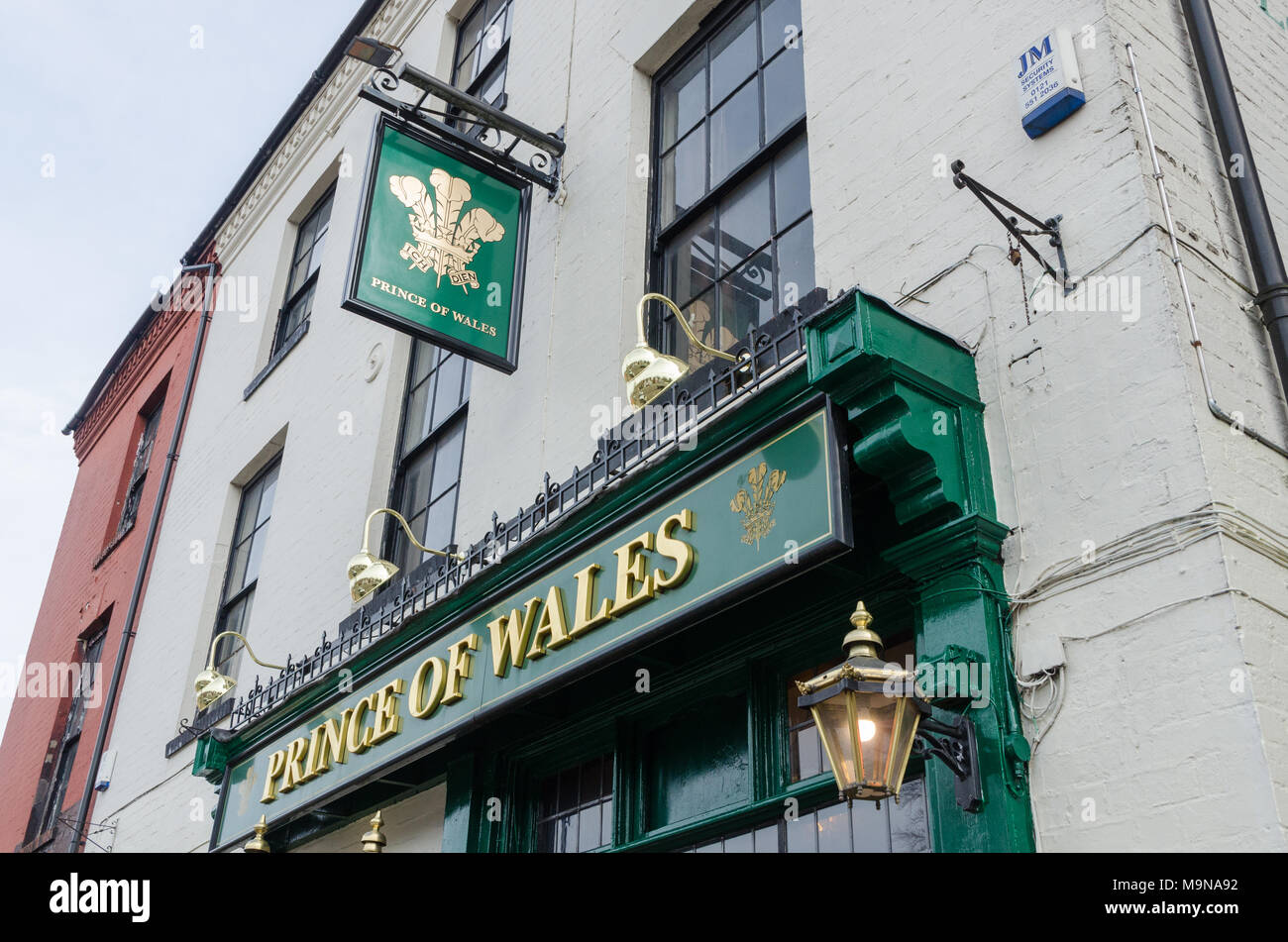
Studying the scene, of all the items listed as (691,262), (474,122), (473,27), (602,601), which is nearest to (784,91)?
(691,262)

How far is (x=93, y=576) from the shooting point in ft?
57.8

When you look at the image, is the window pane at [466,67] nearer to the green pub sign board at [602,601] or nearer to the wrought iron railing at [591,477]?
the wrought iron railing at [591,477]

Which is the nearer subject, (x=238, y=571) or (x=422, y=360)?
(x=422, y=360)

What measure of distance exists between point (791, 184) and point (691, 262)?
1007 millimetres

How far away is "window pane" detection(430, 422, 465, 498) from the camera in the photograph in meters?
9.90

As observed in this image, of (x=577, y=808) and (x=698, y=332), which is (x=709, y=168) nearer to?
(x=698, y=332)

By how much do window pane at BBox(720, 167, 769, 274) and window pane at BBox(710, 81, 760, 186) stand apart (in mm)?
228

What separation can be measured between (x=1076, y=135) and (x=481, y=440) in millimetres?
5092

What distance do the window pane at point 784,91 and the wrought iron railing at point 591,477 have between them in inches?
80.5

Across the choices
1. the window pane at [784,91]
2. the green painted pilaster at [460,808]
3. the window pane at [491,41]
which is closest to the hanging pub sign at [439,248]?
the window pane at [784,91]

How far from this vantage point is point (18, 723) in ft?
61.1

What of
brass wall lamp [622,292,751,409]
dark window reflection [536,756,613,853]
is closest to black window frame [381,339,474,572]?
dark window reflection [536,756,613,853]

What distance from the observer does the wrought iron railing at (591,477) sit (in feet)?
18.7
